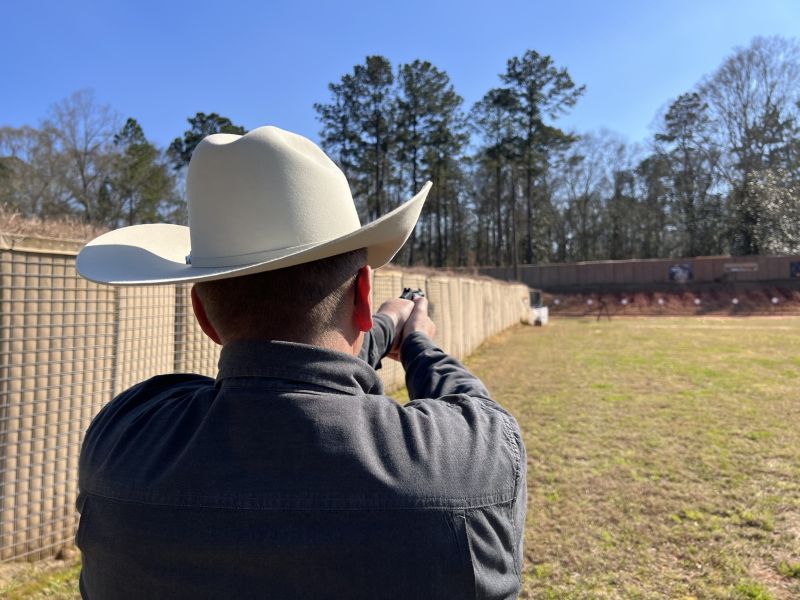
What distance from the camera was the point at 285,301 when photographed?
1.03m

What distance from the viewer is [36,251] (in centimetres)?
321

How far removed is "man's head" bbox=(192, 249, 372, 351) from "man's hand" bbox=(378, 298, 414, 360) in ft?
1.61

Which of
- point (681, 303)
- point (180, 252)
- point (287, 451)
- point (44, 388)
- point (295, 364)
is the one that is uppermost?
point (681, 303)

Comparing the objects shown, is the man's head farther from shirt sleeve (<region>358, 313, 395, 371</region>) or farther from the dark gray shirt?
shirt sleeve (<region>358, 313, 395, 371</region>)

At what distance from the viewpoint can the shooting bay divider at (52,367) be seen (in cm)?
309

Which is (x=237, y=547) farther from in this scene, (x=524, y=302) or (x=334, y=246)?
(x=524, y=302)

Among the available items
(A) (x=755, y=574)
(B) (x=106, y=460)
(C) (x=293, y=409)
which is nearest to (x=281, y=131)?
(C) (x=293, y=409)

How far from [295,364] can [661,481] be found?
472cm

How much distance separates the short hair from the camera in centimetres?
102

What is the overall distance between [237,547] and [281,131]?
849 millimetres

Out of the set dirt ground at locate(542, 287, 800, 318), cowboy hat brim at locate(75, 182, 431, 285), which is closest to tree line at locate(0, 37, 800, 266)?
dirt ground at locate(542, 287, 800, 318)

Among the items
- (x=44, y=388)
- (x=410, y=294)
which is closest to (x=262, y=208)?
(x=410, y=294)

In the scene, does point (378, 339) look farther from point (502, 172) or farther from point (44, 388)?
point (502, 172)

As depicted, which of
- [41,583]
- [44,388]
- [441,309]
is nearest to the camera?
[41,583]
